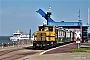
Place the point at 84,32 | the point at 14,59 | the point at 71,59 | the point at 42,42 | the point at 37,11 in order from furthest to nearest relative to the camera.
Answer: the point at 84,32, the point at 37,11, the point at 42,42, the point at 14,59, the point at 71,59

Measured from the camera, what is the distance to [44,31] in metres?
35.8

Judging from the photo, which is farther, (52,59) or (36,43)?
(36,43)

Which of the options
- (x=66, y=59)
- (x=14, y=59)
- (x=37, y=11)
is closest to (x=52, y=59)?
(x=66, y=59)

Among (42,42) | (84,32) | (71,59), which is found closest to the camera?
(71,59)

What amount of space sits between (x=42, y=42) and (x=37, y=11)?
1290 inches

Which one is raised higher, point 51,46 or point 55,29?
point 55,29

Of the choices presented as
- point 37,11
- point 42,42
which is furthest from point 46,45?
point 37,11

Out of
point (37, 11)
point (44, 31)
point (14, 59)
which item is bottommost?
point (14, 59)

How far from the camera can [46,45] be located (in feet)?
116

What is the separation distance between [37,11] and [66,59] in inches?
1855

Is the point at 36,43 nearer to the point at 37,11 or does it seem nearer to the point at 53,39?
the point at 53,39

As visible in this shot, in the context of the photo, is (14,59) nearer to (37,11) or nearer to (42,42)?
(42,42)

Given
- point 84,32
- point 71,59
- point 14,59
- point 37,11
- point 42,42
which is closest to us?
point 71,59

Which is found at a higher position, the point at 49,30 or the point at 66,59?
the point at 49,30
